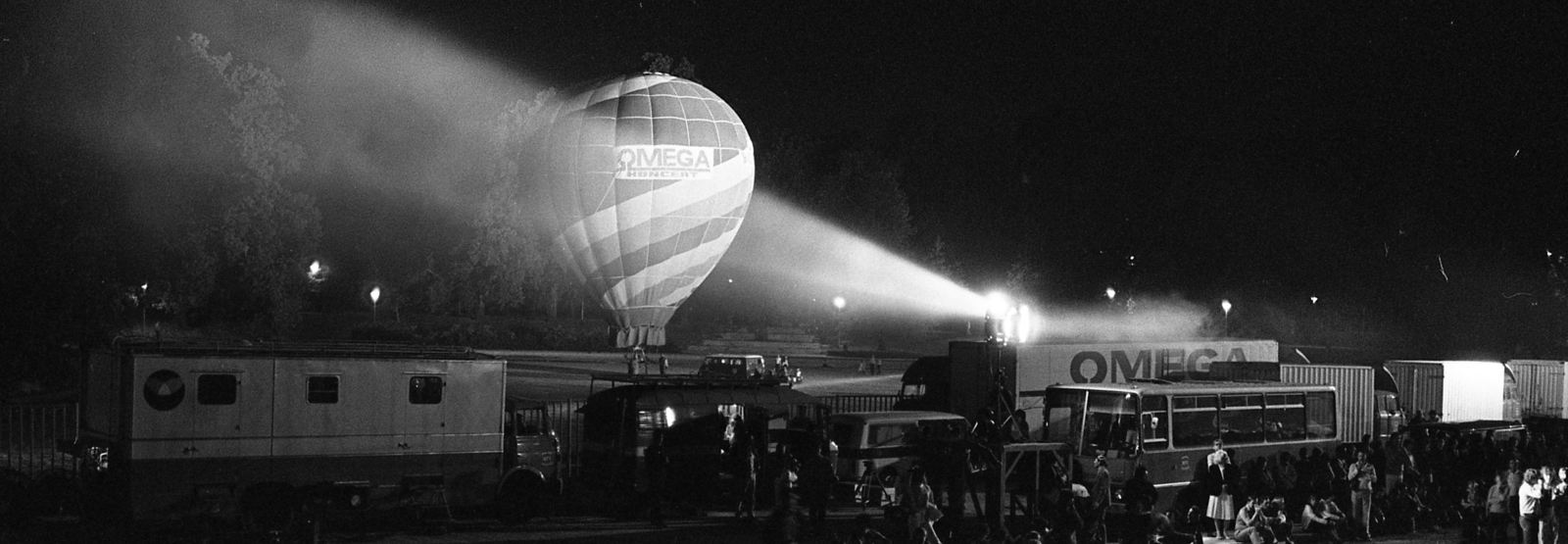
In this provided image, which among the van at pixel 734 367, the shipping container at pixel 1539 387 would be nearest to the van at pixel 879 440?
the van at pixel 734 367

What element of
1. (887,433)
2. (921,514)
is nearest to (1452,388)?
(887,433)

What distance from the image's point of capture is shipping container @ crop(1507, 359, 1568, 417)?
134 ft

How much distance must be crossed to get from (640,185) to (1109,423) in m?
24.8

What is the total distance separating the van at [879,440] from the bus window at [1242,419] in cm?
413

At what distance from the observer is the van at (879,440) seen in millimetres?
23516

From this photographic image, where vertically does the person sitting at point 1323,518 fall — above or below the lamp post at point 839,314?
below

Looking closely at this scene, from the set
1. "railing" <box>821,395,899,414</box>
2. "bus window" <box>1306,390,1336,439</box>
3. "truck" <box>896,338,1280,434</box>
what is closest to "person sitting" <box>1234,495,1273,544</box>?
"bus window" <box>1306,390,1336,439</box>

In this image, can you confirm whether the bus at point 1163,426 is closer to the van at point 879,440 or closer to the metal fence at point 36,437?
the van at point 879,440

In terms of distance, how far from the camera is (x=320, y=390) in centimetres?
1966

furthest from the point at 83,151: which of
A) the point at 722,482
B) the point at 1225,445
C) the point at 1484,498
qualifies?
the point at 1484,498

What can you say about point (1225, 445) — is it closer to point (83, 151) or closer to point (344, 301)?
point (83, 151)

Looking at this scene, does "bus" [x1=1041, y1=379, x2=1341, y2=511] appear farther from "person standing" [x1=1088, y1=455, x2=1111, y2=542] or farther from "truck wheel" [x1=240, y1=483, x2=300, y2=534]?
"truck wheel" [x1=240, y1=483, x2=300, y2=534]

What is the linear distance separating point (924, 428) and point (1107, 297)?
64396 millimetres

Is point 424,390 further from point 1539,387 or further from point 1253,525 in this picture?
point 1539,387
